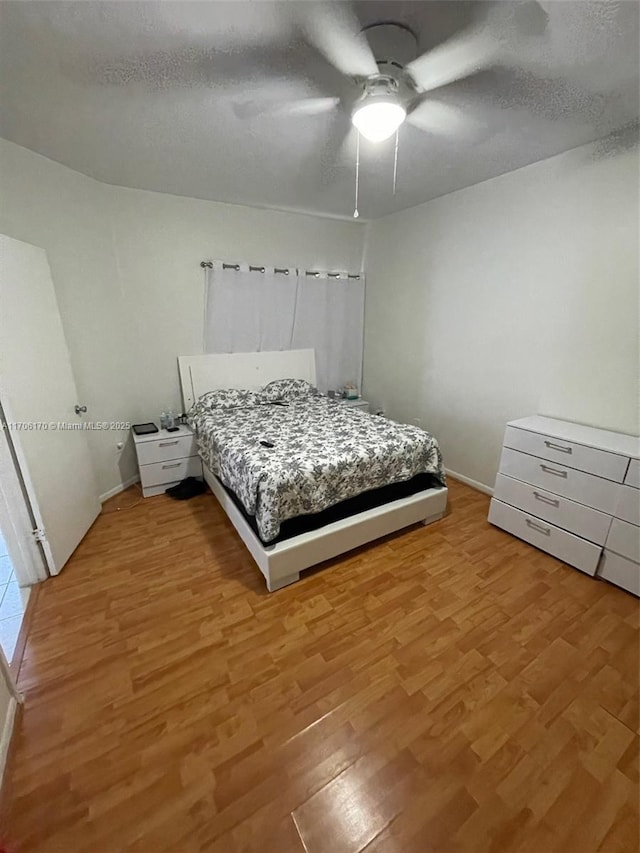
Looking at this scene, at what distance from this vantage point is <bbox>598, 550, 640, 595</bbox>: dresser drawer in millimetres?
1899

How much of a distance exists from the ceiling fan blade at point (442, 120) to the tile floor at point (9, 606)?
3.24m

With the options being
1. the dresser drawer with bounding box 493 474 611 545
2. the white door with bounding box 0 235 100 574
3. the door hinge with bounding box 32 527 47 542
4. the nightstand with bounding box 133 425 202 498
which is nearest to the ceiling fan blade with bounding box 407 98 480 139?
the dresser drawer with bounding box 493 474 611 545

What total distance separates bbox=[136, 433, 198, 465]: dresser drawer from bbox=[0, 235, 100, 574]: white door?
1.56 ft

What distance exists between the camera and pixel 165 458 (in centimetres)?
296

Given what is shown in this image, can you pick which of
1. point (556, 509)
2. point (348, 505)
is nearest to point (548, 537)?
point (556, 509)

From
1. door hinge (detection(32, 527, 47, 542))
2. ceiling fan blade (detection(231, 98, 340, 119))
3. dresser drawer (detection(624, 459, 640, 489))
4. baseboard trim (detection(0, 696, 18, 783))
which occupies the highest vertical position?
ceiling fan blade (detection(231, 98, 340, 119))

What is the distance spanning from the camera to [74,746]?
125cm

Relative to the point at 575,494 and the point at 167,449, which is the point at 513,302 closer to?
the point at 575,494

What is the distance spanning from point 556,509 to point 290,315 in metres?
2.94

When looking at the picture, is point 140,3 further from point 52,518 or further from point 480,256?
point 480,256

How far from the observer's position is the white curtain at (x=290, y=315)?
3357 millimetres

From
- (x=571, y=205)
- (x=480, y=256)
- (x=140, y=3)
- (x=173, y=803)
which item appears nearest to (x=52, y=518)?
(x=173, y=803)

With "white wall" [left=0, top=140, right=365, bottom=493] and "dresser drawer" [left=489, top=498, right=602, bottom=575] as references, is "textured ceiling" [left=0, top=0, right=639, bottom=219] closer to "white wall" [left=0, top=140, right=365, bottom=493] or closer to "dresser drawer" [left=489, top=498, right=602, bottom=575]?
"white wall" [left=0, top=140, right=365, bottom=493]

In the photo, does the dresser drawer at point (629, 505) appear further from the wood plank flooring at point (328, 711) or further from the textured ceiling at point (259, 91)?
the textured ceiling at point (259, 91)
